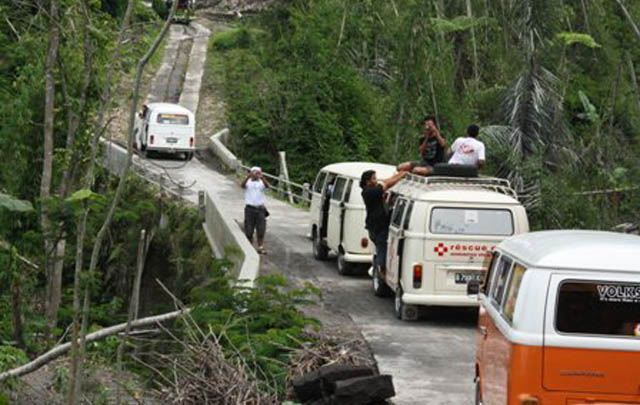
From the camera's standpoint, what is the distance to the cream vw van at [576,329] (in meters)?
8.66

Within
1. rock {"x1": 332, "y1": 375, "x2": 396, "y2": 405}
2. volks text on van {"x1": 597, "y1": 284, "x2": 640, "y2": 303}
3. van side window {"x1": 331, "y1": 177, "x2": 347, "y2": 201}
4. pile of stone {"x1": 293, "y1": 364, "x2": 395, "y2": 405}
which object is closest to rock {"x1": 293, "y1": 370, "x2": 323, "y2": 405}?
pile of stone {"x1": 293, "y1": 364, "x2": 395, "y2": 405}

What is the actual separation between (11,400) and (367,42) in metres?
36.0

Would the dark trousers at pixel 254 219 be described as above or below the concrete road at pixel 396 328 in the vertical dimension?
above

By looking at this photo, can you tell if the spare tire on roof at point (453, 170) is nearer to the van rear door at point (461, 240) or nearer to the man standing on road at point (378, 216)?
the van rear door at point (461, 240)

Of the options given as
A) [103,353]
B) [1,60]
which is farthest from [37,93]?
[103,353]

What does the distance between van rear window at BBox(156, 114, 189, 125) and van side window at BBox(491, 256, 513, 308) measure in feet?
123

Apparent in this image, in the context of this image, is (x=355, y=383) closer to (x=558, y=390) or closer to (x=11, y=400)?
(x=558, y=390)

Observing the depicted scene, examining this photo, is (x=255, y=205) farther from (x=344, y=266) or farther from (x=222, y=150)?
(x=222, y=150)

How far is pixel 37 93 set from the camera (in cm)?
2438

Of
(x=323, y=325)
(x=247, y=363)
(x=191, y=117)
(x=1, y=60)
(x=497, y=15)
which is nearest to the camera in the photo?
(x=247, y=363)

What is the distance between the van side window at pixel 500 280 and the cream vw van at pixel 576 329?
3.33ft

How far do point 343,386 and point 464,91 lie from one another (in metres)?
34.0

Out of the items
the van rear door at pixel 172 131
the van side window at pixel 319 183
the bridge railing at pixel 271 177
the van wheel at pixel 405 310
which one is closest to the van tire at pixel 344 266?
the van side window at pixel 319 183

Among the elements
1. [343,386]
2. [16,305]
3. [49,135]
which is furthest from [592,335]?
[49,135]
